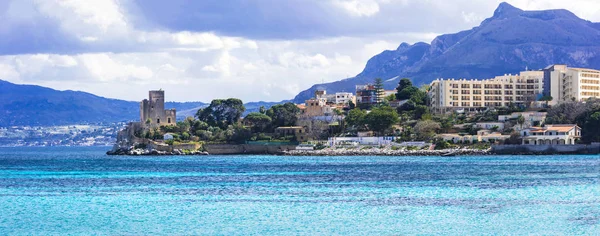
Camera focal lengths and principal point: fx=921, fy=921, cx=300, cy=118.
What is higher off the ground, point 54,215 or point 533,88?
point 533,88

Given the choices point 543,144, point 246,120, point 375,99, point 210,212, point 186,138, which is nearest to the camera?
point 210,212

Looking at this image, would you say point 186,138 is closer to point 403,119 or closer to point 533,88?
point 403,119

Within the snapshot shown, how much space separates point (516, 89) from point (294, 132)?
3778 centimetres

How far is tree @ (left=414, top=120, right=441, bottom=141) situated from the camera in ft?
381

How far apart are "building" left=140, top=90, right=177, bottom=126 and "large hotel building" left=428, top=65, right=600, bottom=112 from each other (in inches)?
1604

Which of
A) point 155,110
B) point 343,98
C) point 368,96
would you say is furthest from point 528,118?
point 343,98

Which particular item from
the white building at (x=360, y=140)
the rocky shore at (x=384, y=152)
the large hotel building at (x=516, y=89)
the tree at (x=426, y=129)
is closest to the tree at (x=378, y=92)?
the large hotel building at (x=516, y=89)

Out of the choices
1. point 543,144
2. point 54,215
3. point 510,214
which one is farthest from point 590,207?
point 543,144

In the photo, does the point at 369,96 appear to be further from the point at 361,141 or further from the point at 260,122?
the point at 361,141

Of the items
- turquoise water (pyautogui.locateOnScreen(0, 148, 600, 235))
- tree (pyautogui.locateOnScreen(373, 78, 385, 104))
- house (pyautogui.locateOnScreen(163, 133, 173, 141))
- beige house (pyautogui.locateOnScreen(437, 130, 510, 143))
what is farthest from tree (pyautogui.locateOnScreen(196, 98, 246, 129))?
turquoise water (pyautogui.locateOnScreen(0, 148, 600, 235))

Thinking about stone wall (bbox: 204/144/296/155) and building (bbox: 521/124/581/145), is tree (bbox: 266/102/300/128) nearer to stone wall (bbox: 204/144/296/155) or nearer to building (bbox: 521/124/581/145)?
stone wall (bbox: 204/144/296/155)

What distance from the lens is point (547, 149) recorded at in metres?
104

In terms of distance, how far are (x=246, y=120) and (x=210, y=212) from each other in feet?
322

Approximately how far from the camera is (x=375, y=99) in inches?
6152
